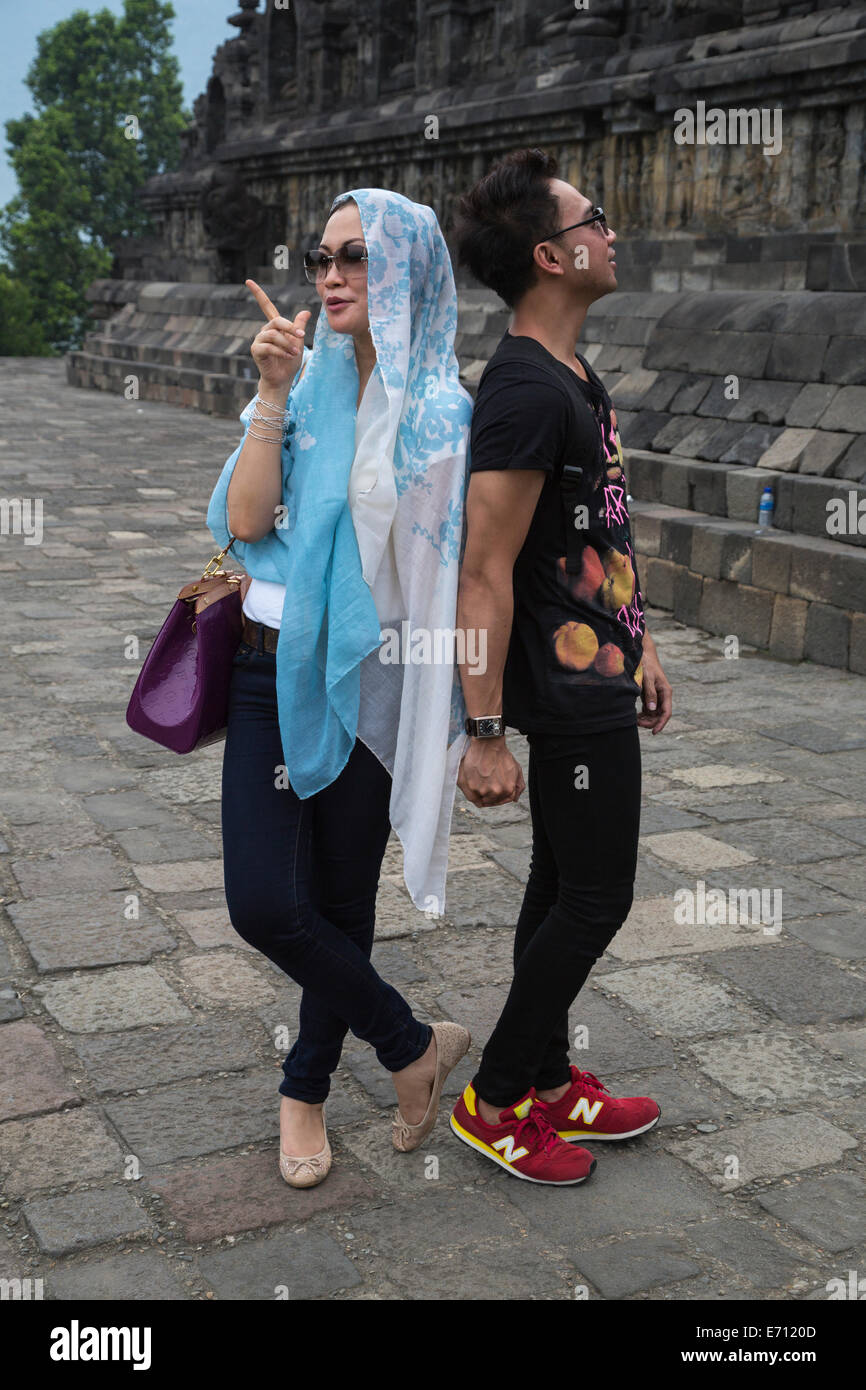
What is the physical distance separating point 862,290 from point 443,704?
7.25 metres

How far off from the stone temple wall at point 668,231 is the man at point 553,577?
4978 mm

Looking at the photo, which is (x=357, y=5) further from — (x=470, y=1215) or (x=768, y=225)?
(x=470, y=1215)

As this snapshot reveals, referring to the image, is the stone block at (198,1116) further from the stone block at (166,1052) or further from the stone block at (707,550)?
the stone block at (707,550)

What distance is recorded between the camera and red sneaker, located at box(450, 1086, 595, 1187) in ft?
10.1

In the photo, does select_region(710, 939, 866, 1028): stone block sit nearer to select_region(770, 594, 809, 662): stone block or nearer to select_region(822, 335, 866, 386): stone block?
select_region(770, 594, 809, 662): stone block

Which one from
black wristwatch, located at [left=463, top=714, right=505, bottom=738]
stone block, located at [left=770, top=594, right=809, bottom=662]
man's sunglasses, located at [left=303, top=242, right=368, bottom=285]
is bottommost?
stone block, located at [left=770, top=594, right=809, bottom=662]

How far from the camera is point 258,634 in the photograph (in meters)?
2.91

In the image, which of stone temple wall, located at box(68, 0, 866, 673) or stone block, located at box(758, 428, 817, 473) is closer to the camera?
stone temple wall, located at box(68, 0, 866, 673)

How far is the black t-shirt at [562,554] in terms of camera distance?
2.73 meters

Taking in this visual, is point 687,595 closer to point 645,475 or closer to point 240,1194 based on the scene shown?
point 645,475

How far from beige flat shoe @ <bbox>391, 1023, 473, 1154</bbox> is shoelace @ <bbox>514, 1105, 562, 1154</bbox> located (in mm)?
185

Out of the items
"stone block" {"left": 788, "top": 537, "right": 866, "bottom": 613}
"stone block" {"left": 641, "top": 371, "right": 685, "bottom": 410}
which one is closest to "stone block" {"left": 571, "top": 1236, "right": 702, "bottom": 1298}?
"stone block" {"left": 788, "top": 537, "right": 866, "bottom": 613}

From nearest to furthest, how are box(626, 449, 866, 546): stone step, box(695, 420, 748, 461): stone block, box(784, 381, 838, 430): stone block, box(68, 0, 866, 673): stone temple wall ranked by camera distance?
box(626, 449, 866, 546): stone step, box(68, 0, 866, 673): stone temple wall, box(784, 381, 838, 430): stone block, box(695, 420, 748, 461): stone block

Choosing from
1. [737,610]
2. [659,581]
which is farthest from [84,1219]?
[659,581]
